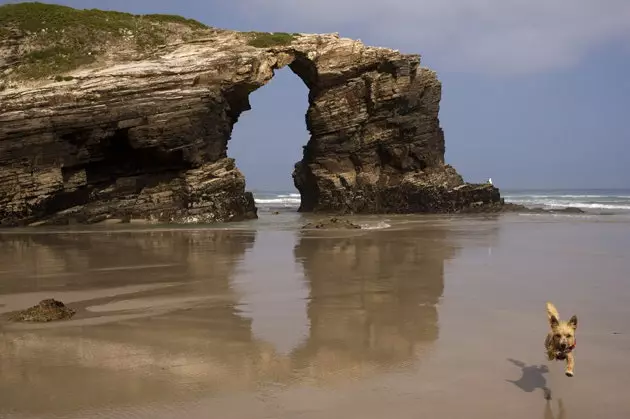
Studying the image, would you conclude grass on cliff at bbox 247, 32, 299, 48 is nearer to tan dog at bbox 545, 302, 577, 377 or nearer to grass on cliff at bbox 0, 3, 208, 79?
grass on cliff at bbox 0, 3, 208, 79

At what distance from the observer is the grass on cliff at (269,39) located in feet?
103

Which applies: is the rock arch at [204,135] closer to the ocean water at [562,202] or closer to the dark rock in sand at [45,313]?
the ocean water at [562,202]

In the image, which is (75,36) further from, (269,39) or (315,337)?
(315,337)

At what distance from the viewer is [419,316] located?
740cm

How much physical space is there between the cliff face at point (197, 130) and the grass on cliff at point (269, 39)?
0.09 meters

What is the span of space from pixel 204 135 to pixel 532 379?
82.8ft

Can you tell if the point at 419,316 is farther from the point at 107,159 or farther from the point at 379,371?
the point at 107,159

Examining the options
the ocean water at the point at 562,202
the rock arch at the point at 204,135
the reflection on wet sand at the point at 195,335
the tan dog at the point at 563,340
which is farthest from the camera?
the ocean water at the point at 562,202

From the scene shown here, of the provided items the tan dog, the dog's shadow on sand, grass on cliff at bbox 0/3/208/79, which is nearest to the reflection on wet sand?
the dog's shadow on sand

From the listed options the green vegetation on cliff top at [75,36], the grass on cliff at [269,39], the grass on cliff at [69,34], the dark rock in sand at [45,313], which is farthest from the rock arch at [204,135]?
the dark rock in sand at [45,313]

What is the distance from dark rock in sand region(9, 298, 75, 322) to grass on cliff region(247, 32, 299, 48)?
2564cm

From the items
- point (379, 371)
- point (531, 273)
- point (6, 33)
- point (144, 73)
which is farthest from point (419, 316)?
point (6, 33)

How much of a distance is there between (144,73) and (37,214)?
27.1 ft

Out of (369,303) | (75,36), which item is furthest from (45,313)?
(75,36)
